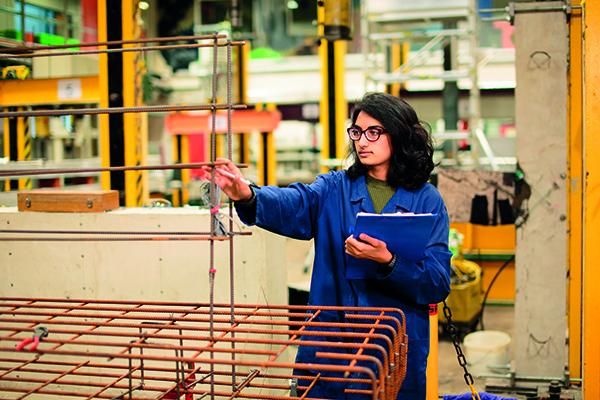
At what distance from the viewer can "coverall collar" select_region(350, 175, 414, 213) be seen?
2594mm

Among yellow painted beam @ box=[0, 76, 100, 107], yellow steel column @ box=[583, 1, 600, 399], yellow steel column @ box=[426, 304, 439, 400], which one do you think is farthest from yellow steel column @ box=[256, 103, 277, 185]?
yellow steel column @ box=[583, 1, 600, 399]

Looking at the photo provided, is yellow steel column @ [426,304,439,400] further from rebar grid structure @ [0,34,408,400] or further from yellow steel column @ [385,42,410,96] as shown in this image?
yellow steel column @ [385,42,410,96]

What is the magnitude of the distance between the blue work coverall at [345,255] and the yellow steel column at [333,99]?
7.18 metres

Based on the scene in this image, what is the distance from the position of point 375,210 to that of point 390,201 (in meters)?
0.06

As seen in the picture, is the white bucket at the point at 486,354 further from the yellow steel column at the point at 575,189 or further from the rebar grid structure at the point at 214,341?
the rebar grid structure at the point at 214,341

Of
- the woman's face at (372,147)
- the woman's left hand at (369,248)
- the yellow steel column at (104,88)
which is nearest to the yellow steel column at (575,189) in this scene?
the woman's face at (372,147)

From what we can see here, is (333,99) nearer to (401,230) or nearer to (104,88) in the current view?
(104,88)

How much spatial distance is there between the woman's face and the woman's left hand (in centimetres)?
39

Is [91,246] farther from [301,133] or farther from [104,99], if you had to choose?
[301,133]

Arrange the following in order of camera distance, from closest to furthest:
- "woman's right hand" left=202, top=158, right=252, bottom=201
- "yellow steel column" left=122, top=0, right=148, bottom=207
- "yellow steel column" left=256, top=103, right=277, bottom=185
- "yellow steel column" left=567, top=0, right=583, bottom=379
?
"woman's right hand" left=202, top=158, right=252, bottom=201 → "yellow steel column" left=567, top=0, right=583, bottom=379 → "yellow steel column" left=122, top=0, right=148, bottom=207 → "yellow steel column" left=256, top=103, right=277, bottom=185

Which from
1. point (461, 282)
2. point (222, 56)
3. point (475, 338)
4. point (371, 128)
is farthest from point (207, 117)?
point (371, 128)

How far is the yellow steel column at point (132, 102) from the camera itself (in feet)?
18.3

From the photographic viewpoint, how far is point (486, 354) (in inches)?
202

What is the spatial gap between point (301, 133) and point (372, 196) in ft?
43.7
